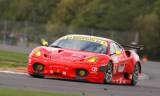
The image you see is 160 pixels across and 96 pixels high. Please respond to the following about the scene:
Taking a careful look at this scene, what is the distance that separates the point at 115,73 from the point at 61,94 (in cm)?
546

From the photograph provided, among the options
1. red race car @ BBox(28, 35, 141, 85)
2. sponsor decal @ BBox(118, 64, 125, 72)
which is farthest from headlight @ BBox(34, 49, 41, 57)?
sponsor decal @ BBox(118, 64, 125, 72)

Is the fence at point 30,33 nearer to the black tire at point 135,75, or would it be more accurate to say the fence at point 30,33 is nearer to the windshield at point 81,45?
the black tire at point 135,75

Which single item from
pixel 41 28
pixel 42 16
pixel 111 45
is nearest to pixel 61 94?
pixel 111 45

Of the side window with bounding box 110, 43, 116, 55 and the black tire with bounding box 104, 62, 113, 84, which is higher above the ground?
the side window with bounding box 110, 43, 116, 55

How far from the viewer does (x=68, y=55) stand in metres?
16.8

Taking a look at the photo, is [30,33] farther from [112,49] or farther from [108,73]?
[108,73]

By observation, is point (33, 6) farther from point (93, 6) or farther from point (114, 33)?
point (114, 33)

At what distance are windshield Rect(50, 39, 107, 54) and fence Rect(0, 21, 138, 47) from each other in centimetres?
3423

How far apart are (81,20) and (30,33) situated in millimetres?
24746

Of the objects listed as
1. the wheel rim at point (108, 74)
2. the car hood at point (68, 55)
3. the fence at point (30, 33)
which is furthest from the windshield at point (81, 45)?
the fence at point (30, 33)

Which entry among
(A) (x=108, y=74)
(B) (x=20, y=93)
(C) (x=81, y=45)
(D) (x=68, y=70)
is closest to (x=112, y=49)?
(C) (x=81, y=45)

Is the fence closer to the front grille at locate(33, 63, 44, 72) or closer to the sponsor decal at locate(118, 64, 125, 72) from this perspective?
the sponsor decal at locate(118, 64, 125, 72)

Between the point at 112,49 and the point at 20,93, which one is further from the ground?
the point at 112,49

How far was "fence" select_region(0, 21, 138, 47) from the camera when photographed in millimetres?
54234
